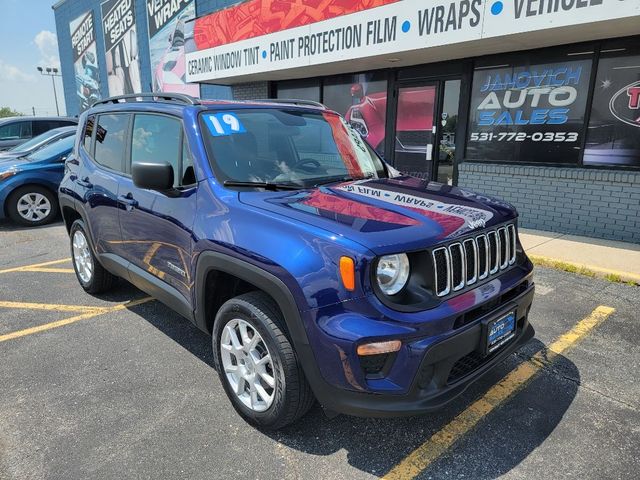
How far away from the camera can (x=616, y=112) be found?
6.47m

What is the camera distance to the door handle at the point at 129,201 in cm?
345

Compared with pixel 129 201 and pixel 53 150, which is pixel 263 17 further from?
pixel 129 201

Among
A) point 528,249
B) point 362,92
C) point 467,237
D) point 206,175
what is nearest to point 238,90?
point 362,92

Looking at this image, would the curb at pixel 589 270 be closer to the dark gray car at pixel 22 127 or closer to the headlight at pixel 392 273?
the headlight at pixel 392 273

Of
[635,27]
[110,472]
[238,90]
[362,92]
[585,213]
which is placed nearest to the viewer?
[110,472]

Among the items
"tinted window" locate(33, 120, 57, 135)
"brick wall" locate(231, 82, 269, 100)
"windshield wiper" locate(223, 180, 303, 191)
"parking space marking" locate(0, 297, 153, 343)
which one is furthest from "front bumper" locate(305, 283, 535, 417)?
"tinted window" locate(33, 120, 57, 135)

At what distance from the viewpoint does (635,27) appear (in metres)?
5.63

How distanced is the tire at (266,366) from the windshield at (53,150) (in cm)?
708

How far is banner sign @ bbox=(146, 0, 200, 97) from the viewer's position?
15.4m

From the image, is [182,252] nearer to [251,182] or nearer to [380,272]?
[251,182]

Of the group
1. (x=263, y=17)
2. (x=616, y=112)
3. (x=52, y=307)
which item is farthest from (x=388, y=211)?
(x=263, y=17)

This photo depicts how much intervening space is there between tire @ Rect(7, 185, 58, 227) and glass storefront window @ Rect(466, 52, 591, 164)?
7443 millimetres

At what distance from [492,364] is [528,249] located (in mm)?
4150

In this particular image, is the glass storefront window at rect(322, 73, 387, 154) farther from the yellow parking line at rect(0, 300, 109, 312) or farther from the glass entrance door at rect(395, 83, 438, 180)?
the yellow parking line at rect(0, 300, 109, 312)
